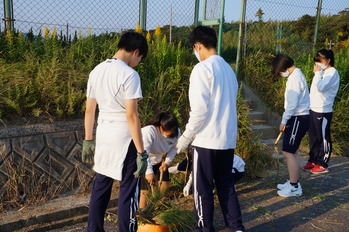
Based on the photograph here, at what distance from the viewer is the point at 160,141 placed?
3840 mm

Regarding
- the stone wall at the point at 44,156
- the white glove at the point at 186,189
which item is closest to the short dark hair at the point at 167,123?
the white glove at the point at 186,189

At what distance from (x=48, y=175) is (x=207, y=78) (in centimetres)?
229

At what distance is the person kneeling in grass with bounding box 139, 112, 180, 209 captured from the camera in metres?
3.71

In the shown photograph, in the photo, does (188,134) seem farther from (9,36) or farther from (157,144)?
(9,36)

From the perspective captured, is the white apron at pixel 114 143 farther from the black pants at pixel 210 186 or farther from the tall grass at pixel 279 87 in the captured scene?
the tall grass at pixel 279 87

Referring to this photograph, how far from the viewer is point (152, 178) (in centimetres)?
336

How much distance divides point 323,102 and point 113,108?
3919 mm

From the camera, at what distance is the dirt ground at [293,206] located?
3691mm

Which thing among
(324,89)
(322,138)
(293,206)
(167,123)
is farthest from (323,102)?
(167,123)

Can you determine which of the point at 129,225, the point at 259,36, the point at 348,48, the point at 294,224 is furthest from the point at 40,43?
the point at 348,48

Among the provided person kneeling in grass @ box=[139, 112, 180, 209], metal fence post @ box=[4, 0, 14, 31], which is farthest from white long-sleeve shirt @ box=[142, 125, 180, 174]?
metal fence post @ box=[4, 0, 14, 31]

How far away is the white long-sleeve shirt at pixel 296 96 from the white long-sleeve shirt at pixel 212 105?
1.44 meters

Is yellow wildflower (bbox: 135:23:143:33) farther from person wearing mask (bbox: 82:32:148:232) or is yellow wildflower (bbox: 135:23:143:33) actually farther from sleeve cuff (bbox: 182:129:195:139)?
sleeve cuff (bbox: 182:129:195:139)

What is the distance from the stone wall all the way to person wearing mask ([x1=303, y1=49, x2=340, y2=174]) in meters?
3.59
